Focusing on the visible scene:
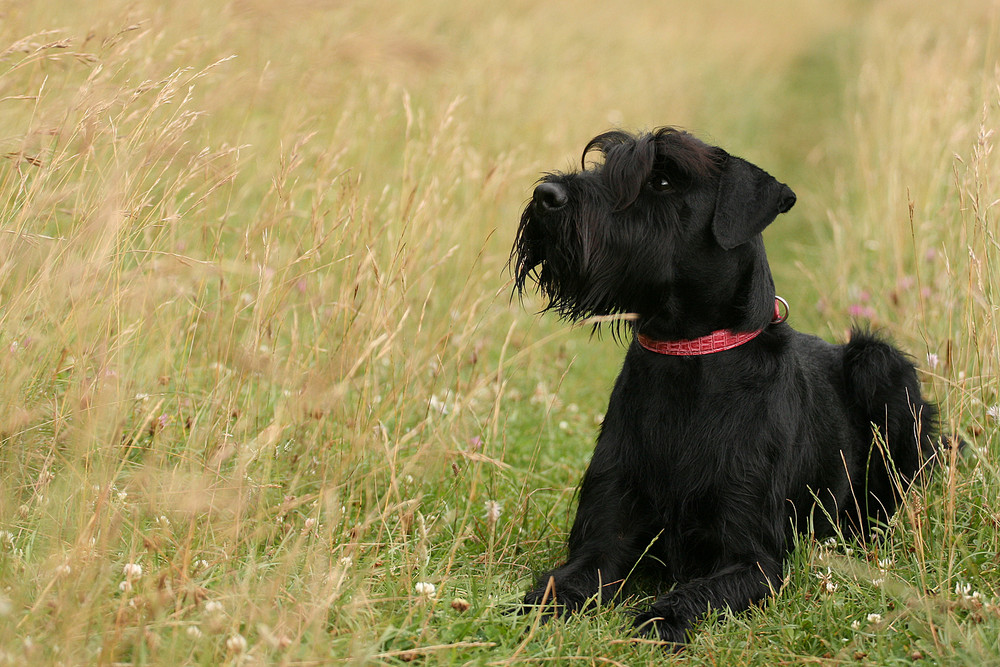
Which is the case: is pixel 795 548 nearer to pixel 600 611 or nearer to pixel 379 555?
pixel 600 611

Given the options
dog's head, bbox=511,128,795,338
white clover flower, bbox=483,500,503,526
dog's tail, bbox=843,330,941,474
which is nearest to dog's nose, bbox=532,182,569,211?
dog's head, bbox=511,128,795,338

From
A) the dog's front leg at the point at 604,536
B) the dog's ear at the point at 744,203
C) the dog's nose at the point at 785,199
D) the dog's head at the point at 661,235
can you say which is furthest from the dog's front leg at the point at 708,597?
the dog's nose at the point at 785,199

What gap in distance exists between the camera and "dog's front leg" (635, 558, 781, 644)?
2.57 m

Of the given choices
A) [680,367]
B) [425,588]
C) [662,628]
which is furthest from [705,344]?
[425,588]

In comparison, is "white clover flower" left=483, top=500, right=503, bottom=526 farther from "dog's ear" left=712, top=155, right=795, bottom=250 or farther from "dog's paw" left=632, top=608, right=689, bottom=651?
"dog's ear" left=712, top=155, right=795, bottom=250

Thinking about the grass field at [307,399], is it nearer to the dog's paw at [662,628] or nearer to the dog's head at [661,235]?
the dog's paw at [662,628]

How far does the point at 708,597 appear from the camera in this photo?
2.65 meters

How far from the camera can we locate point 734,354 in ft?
9.45

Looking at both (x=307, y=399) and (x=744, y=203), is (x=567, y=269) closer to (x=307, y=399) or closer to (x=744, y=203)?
(x=744, y=203)

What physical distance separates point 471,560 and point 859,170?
5.61 m

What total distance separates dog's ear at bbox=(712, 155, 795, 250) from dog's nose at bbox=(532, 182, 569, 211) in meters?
0.48

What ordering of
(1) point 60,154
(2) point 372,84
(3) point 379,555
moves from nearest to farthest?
(1) point 60,154
(3) point 379,555
(2) point 372,84

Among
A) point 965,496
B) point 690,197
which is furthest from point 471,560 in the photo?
point 965,496

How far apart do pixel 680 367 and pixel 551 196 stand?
69cm
